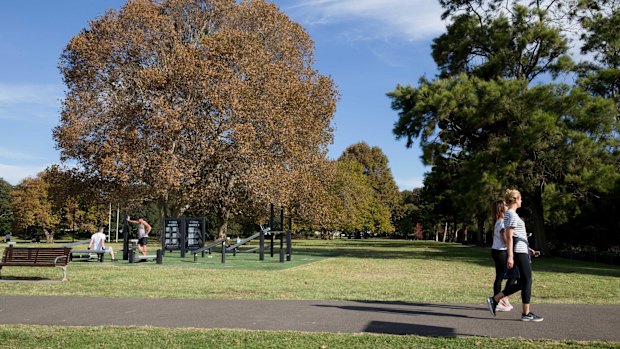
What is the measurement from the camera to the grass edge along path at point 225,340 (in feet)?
22.1

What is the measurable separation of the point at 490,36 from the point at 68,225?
66860mm

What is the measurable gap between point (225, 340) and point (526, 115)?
77.7ft

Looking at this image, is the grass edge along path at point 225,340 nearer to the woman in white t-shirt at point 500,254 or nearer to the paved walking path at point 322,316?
the paved walking path at point 322,316

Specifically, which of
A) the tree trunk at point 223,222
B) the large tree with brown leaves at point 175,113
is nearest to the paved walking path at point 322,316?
the large tree with brown leaves at point 175,113

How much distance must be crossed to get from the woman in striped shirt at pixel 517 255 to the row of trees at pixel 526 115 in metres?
18.2

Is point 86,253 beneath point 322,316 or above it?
above

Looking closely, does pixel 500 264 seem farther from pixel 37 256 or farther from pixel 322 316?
pixel 37 256

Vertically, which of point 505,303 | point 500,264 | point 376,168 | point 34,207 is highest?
point 376,168

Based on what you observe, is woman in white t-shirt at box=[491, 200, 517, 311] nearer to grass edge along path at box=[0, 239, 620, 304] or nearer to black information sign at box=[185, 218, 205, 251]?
grass edge along path at box=[0, 239, 620, 304]

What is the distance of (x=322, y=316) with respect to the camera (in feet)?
29.3

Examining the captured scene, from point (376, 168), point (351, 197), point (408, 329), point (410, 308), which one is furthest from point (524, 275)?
point (376, 168)

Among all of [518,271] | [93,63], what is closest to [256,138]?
[93,63]

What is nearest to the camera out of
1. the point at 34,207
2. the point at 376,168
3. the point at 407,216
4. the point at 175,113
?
the point at 175,113

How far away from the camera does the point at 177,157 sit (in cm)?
3347
